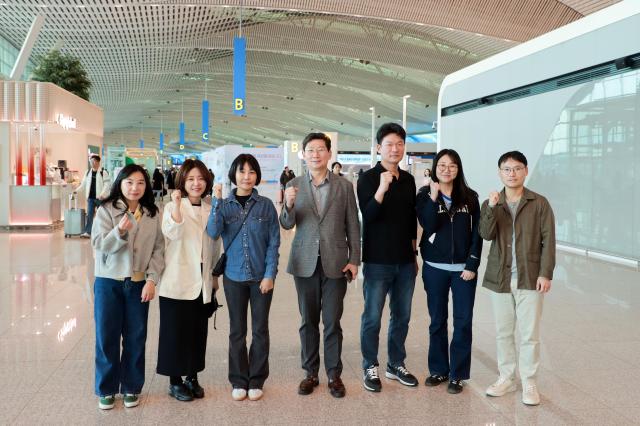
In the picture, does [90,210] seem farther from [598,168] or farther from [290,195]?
[290,195]

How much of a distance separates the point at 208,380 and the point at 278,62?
1084 inches

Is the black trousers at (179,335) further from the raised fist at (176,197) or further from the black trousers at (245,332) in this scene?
the raised fist at (176,197)

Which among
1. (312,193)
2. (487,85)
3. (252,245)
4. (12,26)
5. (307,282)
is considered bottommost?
(307,282)

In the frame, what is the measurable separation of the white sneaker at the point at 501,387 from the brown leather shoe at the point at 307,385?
39.5 inches

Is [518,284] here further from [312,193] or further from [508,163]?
[312,193]

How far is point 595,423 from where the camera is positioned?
125 inches

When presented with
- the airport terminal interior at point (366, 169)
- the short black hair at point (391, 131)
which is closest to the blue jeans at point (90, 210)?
the airport terminal interior at point (366, 169)

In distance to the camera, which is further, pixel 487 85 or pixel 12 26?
pixel 12 26

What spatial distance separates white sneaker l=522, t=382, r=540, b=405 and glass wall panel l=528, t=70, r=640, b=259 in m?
5.93

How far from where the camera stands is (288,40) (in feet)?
76.5

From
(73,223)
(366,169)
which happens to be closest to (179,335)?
(366,169)

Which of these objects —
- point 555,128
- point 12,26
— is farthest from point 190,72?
point 555,128

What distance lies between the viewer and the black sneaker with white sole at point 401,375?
3711 mm

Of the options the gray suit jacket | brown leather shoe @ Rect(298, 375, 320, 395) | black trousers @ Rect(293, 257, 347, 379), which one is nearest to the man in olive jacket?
the gray suit jacket
